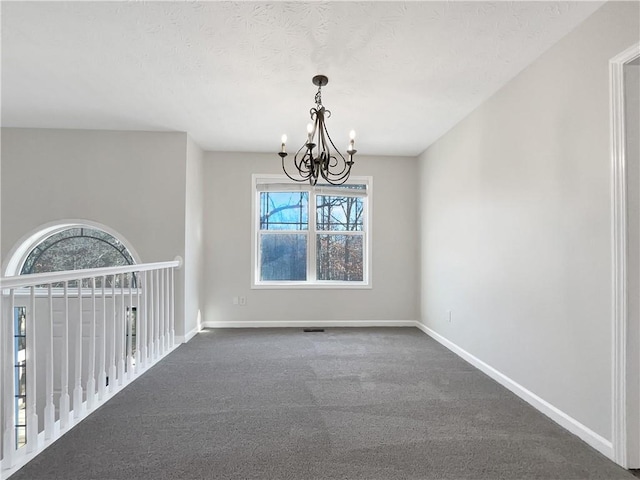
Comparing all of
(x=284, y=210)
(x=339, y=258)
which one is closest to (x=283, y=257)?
(x=284, y=210)

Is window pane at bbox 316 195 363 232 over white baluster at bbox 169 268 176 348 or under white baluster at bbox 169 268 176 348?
over

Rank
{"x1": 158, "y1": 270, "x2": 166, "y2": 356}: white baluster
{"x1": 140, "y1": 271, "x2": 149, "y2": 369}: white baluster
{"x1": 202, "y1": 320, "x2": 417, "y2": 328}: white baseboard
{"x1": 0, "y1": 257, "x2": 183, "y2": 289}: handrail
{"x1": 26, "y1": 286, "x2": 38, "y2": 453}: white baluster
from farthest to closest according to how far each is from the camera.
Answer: {"x1": 202, "y1": 320, "x2": 417, "y2": 328}: white baseboard → {"x1": 158, "y1": 270, "x2": 166, "y2": 356}: white baluster → {"x1": 140, "y1": 271, "x2": 149, "y2": 369}: white baluster → {"x1": 26, "y1": 286, "x2": 38, "y2": 453}: white baluster → {"x1": 0, "y1": 257, "x2": 183, "y2": 289}: handrail

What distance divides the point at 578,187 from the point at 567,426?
1370 mm

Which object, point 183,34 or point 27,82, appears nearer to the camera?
point 183,34

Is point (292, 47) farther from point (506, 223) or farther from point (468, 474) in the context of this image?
point (468, 474)

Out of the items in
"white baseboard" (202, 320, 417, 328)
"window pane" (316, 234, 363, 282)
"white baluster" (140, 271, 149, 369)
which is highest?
"window pane" (316, 234, 363, 282)

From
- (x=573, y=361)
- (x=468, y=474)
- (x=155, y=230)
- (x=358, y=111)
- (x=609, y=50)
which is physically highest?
(x=358, y=111)

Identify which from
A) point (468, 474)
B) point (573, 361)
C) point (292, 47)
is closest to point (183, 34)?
point (292, 47)

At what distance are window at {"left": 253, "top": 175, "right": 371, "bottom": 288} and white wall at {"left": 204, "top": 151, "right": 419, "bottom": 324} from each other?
16cm

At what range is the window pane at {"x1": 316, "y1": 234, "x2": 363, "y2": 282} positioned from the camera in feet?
15.0

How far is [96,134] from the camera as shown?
11.8ft

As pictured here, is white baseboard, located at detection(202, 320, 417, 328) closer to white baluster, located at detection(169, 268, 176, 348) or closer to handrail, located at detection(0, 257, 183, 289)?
white baluster, located at detection(169, 268, 176, 348)

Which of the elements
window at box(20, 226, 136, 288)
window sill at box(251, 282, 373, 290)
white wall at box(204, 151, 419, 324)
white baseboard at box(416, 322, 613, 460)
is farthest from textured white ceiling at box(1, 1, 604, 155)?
white baseboard at box(416, 322, 613, 460)

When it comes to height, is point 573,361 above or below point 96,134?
below
